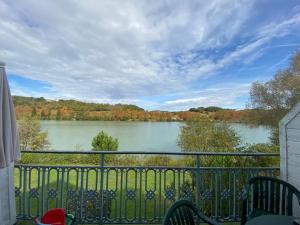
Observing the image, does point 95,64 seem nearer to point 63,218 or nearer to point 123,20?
point 123,20

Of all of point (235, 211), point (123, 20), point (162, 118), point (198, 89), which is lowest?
point (235, 211)

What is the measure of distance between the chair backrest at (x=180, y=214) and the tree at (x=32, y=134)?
11006 millimetres

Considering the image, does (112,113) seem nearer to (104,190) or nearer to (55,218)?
(104,190)

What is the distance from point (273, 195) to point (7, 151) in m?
2.98

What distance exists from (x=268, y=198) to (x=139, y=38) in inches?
338

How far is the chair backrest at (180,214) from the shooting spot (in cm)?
143

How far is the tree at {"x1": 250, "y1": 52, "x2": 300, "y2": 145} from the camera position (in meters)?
8.89

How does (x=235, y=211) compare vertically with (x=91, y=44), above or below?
below

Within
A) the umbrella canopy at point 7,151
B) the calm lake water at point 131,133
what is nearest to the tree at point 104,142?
the calm lake water at point 131,133

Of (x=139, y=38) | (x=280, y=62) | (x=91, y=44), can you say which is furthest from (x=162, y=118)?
(x=280, y=62)

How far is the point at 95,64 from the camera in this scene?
43.6 feet

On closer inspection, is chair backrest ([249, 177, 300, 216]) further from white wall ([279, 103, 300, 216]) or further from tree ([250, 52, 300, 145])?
tree ([250, 52, 300, 145])

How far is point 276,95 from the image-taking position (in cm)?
920

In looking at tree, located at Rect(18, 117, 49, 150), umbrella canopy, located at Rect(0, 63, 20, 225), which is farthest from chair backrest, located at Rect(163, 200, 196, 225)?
tree, located at Rect(18, 117, 49, 150)
